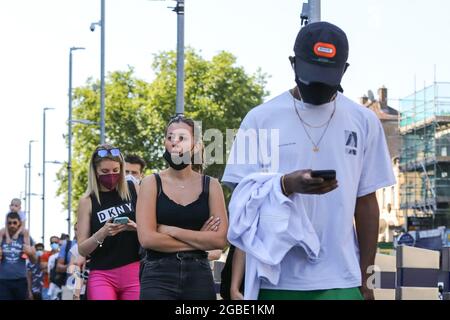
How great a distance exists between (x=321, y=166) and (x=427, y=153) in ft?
253

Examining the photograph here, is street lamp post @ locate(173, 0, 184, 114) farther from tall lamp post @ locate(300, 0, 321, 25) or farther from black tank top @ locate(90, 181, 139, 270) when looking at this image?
black tank top @ locate(90, 181, 139, 270)

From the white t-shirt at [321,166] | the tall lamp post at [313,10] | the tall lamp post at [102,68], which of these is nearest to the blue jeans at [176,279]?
the white t-shirt at [321,166]

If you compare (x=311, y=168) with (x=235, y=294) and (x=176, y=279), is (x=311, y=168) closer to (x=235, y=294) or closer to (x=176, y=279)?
(x=235, y=294)

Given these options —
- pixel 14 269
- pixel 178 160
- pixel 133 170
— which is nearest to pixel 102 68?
pixel 14 269

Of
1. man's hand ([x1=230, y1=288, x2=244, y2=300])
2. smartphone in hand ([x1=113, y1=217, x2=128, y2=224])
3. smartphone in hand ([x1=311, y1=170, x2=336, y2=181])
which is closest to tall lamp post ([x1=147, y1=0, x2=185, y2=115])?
smartphone in hand ([x1=113, y1=217, x2=128, y2=224])

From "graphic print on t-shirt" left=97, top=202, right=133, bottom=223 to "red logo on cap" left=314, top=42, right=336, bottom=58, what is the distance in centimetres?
436

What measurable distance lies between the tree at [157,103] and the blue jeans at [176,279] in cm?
6710

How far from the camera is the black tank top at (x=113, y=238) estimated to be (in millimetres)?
8922

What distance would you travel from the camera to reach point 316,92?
16.5ft

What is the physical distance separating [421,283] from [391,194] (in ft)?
283

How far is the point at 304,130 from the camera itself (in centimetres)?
509

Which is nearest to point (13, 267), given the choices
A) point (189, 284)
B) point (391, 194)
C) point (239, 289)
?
point (189, 284)

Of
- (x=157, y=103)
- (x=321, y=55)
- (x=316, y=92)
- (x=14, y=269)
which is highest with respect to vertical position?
(x=157, y=103)

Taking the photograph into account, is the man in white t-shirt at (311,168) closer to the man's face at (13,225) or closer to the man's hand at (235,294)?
the man's hand at (235,294)
